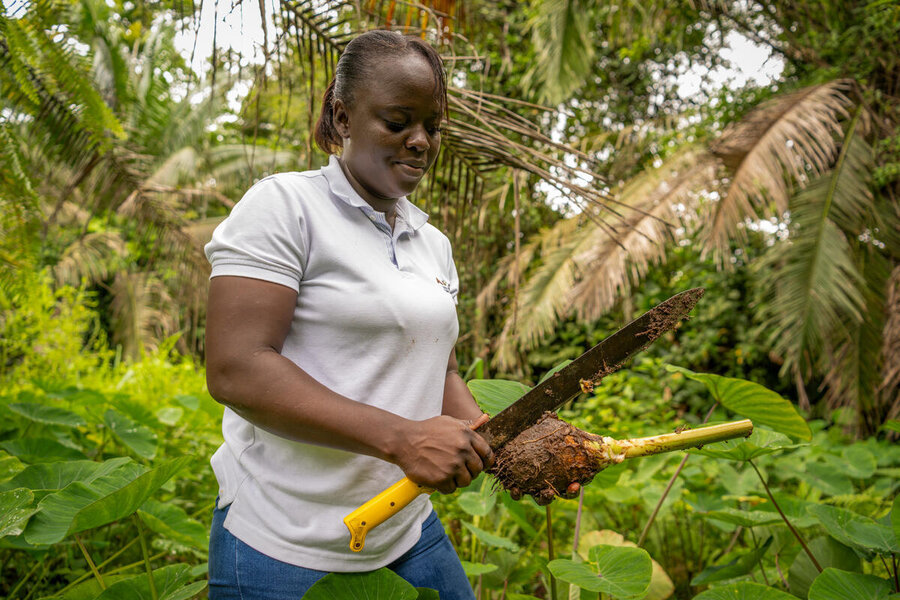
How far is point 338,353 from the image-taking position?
126cm

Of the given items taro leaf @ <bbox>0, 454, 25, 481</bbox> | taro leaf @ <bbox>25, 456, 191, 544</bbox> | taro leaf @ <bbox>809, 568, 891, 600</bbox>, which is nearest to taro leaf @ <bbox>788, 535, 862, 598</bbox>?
taro leaf @ <bbox>809, 568, 891, 600</bbox>

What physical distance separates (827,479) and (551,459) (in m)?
2.55

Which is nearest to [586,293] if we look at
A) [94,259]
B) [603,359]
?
[603,359]

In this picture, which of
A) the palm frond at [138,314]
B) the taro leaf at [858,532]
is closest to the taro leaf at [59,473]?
the taro leaf at [858,532]

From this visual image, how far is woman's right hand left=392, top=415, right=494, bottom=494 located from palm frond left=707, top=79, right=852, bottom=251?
172 inches

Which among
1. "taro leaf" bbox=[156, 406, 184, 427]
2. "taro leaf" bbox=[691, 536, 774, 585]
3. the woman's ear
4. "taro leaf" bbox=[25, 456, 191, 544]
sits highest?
the woman's ear

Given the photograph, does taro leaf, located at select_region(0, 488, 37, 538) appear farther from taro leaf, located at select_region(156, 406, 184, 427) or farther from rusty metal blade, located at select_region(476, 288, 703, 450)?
taro leaf, located at select_region(156, 406, 184, 427)

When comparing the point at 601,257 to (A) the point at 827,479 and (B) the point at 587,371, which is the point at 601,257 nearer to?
(A) the point at 827,479

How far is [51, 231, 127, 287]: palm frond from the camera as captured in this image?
33.5 feet

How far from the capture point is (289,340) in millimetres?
1262

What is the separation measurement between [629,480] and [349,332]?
267cm

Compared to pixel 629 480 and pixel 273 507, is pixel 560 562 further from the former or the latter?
pixel 629 480

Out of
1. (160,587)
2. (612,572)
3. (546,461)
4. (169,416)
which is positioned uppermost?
(546,461)

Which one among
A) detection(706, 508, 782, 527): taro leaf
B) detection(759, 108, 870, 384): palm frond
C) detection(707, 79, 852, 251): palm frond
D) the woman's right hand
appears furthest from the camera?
detection(707, 79, 852, 251): palm frond
